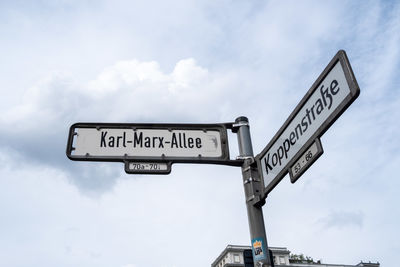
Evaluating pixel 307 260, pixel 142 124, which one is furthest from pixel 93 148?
pixel 307 260

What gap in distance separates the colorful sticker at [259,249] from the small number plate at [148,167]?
1267 millimetres

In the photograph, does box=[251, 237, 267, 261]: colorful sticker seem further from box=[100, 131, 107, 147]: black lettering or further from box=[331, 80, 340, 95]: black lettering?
box=[100, 131, 107, 147]: black lettering

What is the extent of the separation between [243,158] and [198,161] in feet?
1.75

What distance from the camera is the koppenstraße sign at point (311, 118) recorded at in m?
3.26

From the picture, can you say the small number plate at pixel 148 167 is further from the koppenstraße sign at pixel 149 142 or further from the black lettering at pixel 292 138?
the black lettering at pixel 292 138

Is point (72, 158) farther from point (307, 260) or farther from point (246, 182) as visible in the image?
point (307, 260)

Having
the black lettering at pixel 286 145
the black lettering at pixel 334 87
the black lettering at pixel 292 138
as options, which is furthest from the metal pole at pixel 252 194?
the black lettering at pixel 334 87

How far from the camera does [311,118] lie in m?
3.74

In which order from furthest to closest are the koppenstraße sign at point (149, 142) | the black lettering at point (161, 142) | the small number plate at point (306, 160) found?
the black lettering at point (161, 142) < the koppenstraße sign at point (149, 142) < the small number plate at point (306, 160)

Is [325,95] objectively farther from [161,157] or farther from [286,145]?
[161,157]

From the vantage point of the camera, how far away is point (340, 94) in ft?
10.8

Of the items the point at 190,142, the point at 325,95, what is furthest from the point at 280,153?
the point at 190,142

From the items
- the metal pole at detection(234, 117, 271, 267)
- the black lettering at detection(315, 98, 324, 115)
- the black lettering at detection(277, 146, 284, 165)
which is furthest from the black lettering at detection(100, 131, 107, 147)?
the black lettering at detection(315, 98, 324, 115)

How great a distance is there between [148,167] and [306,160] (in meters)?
1.83
